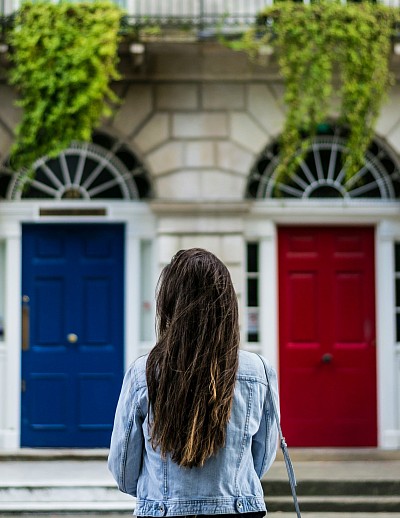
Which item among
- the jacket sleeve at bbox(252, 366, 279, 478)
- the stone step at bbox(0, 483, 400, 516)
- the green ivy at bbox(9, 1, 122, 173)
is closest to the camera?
the jacket sleeve at bbox(252, 366, 279, 478)

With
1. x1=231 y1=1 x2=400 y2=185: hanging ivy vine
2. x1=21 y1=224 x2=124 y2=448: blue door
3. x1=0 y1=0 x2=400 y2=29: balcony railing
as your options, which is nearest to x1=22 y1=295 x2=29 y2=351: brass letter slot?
x1=21 y1=224 x2=124 y2=448: blue door

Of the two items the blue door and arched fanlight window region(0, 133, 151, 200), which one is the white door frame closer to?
arched fanlight window region(0, 133, 151, 200)

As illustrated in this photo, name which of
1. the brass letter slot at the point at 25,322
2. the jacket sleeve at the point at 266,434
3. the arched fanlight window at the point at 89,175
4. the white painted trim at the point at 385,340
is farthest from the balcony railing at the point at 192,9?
the jacket sleeve at the point at 266,434

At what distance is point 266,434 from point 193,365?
381mm

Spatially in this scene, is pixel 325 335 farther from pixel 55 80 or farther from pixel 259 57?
pixel 55 80

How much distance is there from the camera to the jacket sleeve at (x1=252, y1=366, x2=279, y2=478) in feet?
10.3

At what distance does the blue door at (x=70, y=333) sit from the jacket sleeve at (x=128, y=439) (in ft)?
23.6

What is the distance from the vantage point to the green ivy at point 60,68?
9.52 metres

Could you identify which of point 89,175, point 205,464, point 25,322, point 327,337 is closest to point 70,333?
point 25,322

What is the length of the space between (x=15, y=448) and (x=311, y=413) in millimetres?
2995

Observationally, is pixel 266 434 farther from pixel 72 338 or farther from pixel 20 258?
pixel 20 258

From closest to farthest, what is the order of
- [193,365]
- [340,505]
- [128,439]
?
1. [193,365]
2. [128,439]
3. [340,505]

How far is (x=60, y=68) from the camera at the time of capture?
9.54 meters

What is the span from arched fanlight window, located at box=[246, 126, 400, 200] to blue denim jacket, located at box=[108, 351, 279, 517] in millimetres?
7384
